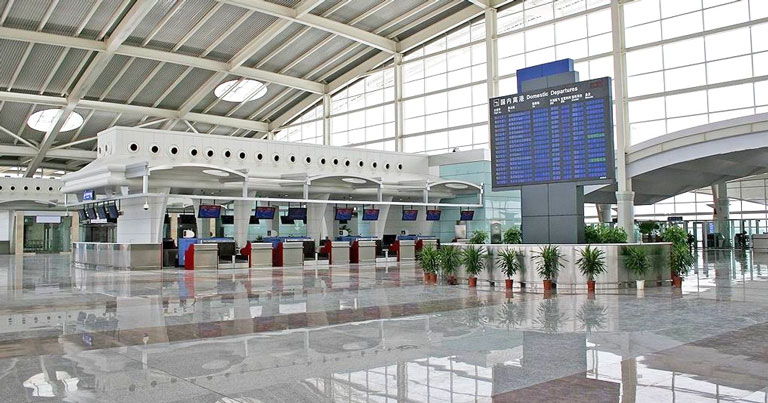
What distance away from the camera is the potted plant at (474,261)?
1388 cm

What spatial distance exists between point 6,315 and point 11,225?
40.4 meters

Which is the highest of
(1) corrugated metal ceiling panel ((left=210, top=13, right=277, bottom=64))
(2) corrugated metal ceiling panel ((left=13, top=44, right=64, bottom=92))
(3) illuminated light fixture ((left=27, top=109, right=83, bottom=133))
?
(1) corrugated metal ceiling panel ((left=210, top=13, right=277, bottom=64))

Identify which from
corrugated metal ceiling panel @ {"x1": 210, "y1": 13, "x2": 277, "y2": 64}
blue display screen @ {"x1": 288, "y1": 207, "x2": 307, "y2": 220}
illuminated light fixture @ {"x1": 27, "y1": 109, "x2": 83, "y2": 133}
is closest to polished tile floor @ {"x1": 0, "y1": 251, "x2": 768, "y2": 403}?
blue display screen @ {"x1": 288, "y1": 207, "x2": 307, "y2": 220}

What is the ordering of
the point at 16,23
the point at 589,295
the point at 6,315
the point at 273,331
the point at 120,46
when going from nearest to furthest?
1. the point at 273,331
2. the point at 6,315
3. the point at 589,295
4. the point at 16,23
5. the point at 120,46

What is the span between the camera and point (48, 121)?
42438mm

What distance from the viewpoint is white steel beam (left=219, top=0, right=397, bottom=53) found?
98.2 feet

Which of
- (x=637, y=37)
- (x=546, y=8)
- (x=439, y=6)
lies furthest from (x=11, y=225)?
(x=637, y=37)

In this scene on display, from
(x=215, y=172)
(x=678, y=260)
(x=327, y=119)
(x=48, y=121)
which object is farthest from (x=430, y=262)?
(x=48, y=121)

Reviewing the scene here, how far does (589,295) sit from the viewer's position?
38.4ft

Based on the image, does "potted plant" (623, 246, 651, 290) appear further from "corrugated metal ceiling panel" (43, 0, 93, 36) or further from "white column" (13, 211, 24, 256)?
"white column" (13, 211, 24, 256)

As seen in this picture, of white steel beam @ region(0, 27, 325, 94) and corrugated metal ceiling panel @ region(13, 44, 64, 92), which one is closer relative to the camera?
white steel beam @ region(0, 27, 325, 94)

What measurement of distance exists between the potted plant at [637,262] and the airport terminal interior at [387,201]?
0.30ft

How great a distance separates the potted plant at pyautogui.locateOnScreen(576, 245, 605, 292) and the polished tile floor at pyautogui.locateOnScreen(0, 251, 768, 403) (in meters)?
0.83

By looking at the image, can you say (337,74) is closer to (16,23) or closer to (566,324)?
(16,23)
